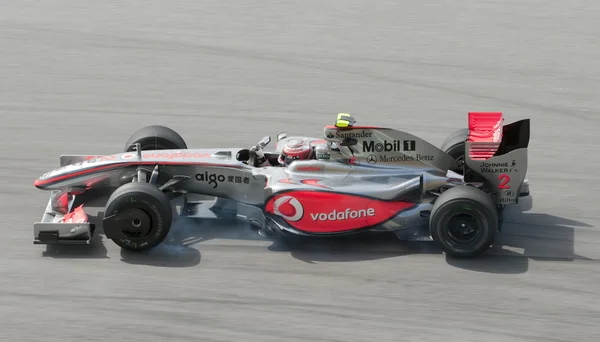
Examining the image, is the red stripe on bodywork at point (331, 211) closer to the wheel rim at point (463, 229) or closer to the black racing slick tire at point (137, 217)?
the wheel rim at point (463, 229)

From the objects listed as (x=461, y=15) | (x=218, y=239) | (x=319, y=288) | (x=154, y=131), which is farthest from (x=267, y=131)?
(x=461, y=15)

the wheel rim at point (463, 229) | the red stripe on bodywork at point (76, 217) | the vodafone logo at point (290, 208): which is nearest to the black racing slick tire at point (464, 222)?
the wheel rim at point (463, 229)

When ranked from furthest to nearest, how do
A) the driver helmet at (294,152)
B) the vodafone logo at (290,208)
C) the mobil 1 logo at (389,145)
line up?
the driver helmet at (294,152) → the mobil 1 logo at (389,145) → the vodafone logo at (290,208)

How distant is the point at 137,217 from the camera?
12.0 m

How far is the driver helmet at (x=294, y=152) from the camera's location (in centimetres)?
1285

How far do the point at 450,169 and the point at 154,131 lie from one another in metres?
3.93

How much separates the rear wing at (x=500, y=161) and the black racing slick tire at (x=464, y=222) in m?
0.44

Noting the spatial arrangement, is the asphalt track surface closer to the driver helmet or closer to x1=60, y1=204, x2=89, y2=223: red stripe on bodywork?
x1=60, y1=204, x2=89, y2=223: red stripe on bodywork

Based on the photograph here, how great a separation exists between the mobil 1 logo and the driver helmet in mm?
741

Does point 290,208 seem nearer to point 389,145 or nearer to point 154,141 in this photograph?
point 389,145

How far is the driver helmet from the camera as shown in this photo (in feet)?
42.2

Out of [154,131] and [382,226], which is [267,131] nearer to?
[154,131]

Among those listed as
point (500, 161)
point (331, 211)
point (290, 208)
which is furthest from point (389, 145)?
point (290, 208)

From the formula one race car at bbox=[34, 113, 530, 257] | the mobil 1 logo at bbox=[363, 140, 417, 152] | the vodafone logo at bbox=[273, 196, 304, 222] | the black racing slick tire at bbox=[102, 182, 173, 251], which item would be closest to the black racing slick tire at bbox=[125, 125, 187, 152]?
the formula one race car at bbox=[34, 113, 530, 257]
